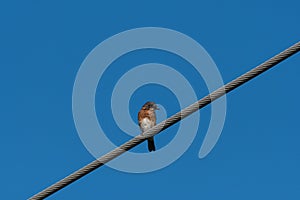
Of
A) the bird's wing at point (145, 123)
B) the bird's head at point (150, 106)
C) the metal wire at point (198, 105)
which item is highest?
the bird's head at point (150, 106)

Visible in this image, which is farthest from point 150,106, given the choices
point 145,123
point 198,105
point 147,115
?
point 198,105

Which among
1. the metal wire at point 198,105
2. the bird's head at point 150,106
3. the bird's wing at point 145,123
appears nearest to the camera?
the metal wire at point 198,105

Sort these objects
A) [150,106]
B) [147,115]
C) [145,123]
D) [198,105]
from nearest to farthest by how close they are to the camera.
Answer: [198,105] → [145,123] → [147,115] → [150,106]

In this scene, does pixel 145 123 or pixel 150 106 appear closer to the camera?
pixel 145 123

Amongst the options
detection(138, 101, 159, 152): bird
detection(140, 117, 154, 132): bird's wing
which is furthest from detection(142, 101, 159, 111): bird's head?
detection(140, 117, 154, 132): bird's wing

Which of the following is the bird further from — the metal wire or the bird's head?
the metal wire

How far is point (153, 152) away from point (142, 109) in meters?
1.25

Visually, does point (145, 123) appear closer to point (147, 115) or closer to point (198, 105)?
point (147, 115)

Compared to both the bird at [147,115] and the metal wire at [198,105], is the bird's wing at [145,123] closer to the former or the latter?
the bird at [147,115]

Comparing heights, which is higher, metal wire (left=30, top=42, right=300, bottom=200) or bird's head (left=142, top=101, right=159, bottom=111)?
bird's head (left=142, top=101, right=159, bottom=111)

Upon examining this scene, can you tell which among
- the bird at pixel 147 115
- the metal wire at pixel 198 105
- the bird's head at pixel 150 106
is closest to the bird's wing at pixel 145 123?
the bird at pixel 147 115

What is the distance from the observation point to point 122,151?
6.40 metres

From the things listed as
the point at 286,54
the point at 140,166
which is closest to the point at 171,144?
the point at 140,166

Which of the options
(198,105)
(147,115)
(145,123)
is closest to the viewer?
(198,105)
